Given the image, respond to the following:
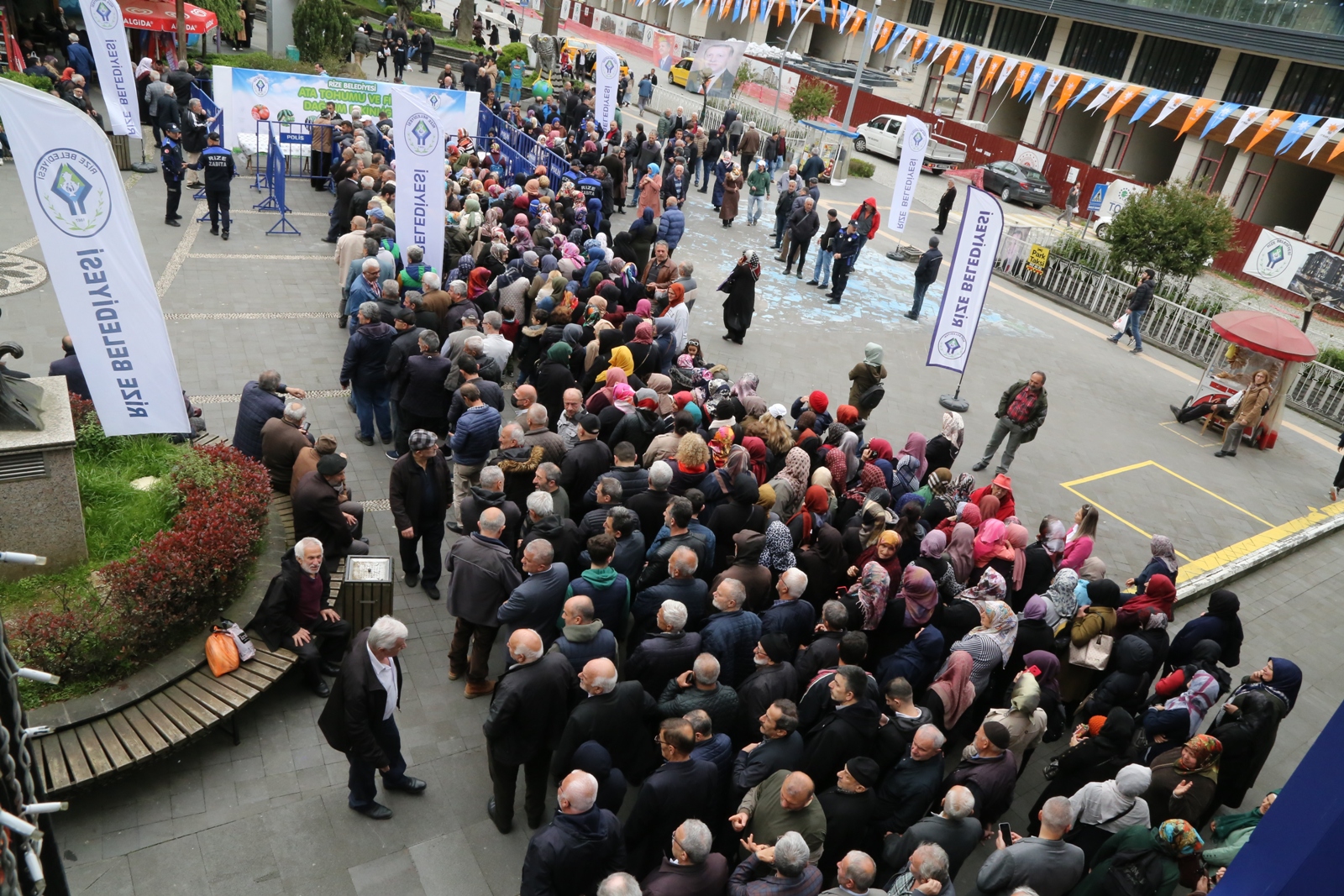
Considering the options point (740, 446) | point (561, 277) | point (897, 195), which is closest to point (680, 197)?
point (897, 195)

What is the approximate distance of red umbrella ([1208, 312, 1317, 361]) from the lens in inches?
513

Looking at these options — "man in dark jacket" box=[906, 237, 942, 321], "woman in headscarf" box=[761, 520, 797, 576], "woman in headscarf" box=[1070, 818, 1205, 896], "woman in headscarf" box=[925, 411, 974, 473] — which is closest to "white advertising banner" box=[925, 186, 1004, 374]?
"man in dark jacket" box=[906, 237, 942, 321]

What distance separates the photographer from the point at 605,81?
19.9 meters

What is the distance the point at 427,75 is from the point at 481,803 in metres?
30.2

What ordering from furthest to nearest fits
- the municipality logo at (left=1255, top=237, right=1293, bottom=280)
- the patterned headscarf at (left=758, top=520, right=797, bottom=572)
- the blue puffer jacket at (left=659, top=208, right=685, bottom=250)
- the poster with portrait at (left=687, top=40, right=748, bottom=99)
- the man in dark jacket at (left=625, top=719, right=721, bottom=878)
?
the poster with portrait at (left=687, top=40, right=748, bottom=99) < the municipality logo at (left=1255, top=237, right=1293, bottom=280) < the blue puffer jacket at (left=659, top=208, right=685, bottom=250) < the patterned headscarf at (left=758, top=520, right=797, bottom=572) < the man in dark jacket at (left=625, top=719, right=721, bottom=878)

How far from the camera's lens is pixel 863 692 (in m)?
5.20

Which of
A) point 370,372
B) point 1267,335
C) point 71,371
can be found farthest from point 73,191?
point 1267,335

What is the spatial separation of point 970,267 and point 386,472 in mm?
7838

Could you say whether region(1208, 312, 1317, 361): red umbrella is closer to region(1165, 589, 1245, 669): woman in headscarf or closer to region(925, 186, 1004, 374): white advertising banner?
region(925, 186, 1004, 374): white advertising banner

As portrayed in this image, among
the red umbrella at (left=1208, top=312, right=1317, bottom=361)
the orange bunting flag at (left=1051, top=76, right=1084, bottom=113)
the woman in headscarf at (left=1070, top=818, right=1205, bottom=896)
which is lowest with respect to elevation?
the woman in headscarf at (left=1070, top=818, right=1205, bottom=896)

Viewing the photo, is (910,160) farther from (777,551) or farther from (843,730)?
(843,730)

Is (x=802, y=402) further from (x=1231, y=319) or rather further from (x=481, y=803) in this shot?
(x=1231, y=319)

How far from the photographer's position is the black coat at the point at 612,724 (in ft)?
16.3

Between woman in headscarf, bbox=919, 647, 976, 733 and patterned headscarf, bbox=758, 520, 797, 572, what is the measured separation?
4.41 feet
